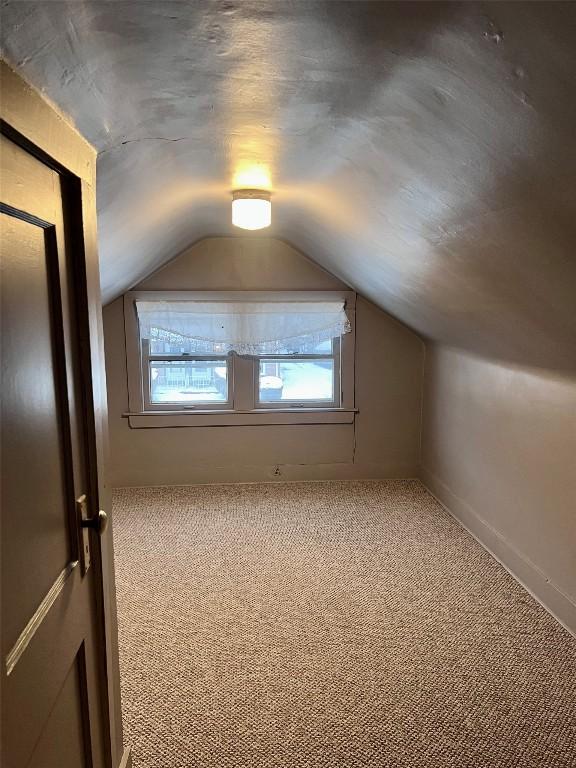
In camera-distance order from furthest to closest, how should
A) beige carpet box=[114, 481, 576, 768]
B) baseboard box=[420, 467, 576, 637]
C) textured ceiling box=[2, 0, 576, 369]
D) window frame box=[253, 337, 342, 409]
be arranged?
window frame box=[253, 337, 342, 409] → baseboard box=[420, 467, 576, 637] → beige carpet box=[114, 481, 576, 768] → textured ceiling box=[2, 0, 576, 369]

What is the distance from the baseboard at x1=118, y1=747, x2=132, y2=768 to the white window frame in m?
2.52

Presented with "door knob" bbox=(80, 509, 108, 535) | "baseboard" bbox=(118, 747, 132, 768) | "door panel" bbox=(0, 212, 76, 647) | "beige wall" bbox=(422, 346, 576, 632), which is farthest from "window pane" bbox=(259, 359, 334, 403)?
"door panel" bbox=(0, 212, 76, 647)

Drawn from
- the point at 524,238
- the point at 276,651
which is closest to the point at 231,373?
the point at 276,651

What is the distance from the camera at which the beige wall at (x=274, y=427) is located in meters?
3.92

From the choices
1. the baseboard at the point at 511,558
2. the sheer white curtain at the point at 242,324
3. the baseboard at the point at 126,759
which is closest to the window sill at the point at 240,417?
the sheer white curtain at the point at 242,324

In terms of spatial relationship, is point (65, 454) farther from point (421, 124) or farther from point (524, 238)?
point (524, 238)

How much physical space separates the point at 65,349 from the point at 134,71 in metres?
0.55

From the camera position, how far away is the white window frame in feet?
12.9

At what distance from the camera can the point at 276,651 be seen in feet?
7.46

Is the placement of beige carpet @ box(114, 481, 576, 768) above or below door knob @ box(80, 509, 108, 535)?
below

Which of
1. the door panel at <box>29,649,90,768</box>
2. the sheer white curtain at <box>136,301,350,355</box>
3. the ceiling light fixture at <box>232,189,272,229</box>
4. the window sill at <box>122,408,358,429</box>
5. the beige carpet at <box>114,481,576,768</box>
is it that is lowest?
the beige carpet at <box>114,481,576,768</box>

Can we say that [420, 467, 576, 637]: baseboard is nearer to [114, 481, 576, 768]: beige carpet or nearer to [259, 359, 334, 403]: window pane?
[114, 481, 576, 768]: beige carpet

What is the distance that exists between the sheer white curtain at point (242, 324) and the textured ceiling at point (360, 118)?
148 cm

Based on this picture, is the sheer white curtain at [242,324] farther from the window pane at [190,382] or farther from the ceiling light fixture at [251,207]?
the ceiling light fixture at [251,207]
